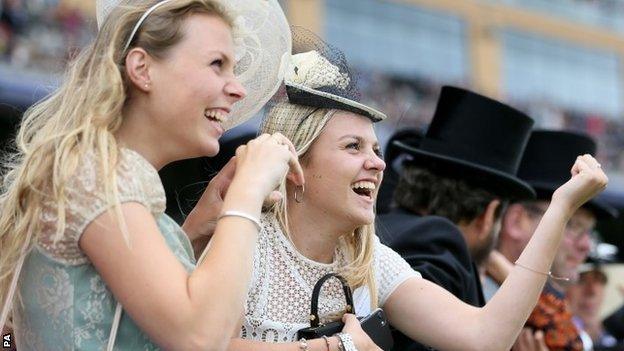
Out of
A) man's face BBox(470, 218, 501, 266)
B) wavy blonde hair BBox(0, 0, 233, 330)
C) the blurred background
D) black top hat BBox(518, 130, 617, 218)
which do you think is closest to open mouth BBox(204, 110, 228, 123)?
wavy blonde hair BBox(0, 0, 233, 330)

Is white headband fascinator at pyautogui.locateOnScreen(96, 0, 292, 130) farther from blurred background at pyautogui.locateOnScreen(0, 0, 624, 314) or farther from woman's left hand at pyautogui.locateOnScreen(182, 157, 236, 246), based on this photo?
blurred background at pyautogui.locateOnScreen(0, 0, 624, 314)

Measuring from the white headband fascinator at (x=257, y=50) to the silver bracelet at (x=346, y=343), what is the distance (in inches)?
23.3

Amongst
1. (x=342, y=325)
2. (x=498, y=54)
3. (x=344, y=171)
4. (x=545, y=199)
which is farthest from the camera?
(x=498, y=54)

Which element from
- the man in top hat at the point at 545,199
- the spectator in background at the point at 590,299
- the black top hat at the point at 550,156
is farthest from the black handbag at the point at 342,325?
the spectator in background at the point at 590,299

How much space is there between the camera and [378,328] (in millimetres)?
2828

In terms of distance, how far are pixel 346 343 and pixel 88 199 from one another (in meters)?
0.79

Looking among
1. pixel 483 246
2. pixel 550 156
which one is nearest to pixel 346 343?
pixel 483 246

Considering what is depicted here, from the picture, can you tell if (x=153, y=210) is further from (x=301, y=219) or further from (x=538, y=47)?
(x=538, y=47)

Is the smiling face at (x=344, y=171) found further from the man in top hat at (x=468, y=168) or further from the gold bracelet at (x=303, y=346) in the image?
the man in top hat at (x=468, y=168)

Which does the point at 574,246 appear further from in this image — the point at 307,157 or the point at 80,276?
the point at 80,276

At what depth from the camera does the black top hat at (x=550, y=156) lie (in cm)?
497

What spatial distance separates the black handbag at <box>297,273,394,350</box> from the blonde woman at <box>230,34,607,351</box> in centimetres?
5

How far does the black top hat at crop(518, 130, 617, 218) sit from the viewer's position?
4969 millimetres

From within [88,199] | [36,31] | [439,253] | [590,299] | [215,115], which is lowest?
[36,31]
